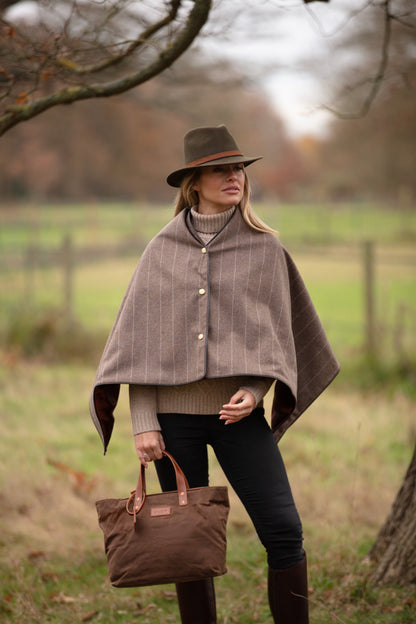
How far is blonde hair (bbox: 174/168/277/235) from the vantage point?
2535 millimetres

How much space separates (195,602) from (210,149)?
1753mm

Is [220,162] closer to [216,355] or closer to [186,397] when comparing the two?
[216,355]

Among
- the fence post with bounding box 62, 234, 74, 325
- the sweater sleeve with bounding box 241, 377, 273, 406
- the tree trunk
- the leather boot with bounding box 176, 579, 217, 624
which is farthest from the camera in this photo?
the fence post with bounding box 62, 234, 74, 325

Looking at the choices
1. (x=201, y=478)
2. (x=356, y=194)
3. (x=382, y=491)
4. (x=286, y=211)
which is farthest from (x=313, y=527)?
(x=356, y=194)

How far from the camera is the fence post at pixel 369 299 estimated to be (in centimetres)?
722

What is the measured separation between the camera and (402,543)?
2.97 m

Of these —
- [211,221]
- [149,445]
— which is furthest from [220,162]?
[149,445]

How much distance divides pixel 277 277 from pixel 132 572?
117cm

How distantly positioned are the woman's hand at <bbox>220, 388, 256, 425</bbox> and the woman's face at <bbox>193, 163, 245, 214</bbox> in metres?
0.73

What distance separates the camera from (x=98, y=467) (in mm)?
4969

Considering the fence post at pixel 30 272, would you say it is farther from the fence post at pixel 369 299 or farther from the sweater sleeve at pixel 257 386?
the sweater sleeve at pixel 257 386

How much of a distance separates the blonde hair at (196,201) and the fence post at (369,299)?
4.78 metres

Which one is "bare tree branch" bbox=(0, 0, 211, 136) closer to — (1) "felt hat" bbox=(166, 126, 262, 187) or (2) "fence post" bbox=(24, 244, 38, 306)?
(1) "felt hat" bbox=(166, 126, 262, 187)

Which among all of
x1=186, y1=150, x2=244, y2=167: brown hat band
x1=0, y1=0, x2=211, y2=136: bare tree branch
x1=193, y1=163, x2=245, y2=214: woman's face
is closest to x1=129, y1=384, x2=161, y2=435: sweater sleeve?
x1=193, y1=163, x2=245, y2=214: woman's face
